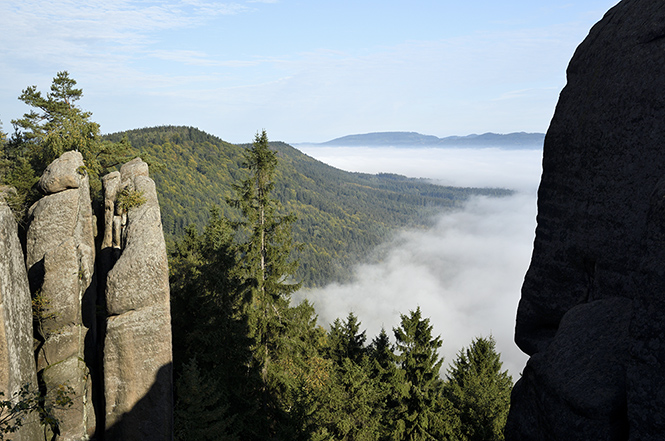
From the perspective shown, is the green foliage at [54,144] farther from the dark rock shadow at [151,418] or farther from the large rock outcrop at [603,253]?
the large rock outcrop at [603,253]

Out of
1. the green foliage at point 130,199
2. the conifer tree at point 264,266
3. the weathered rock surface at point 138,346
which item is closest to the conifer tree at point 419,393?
the conifer tree at point 264,266

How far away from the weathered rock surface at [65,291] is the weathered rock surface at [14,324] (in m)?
0.93

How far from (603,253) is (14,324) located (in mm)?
13604

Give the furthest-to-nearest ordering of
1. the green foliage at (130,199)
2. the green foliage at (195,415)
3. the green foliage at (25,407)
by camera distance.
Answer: the green foliage at (195,415) → the green foliage at (130,199) → the green foliage at (25,407)

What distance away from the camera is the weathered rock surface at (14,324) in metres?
10.6

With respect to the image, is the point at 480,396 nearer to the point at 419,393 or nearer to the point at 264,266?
the point at 419,393

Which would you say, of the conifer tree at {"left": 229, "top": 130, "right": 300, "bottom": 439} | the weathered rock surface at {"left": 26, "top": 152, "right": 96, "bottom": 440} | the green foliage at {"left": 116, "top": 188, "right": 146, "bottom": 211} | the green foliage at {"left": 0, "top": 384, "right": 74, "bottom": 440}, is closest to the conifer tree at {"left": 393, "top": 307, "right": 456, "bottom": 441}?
the conifer tree at {"left": 229, "top": 130, "right": 300, "bottom": 439}

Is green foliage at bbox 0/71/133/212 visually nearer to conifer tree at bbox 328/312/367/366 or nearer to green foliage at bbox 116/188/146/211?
green foliage at bbox 116/188/146/211

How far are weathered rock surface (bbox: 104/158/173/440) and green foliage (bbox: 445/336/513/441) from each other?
24.4m

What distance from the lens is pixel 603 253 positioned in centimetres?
649

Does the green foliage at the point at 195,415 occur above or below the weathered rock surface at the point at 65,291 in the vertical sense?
below

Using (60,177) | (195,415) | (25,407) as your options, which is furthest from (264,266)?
(25,407)

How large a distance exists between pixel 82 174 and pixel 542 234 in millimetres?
15552

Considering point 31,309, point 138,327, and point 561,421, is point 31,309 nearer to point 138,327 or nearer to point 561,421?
point 138,327
